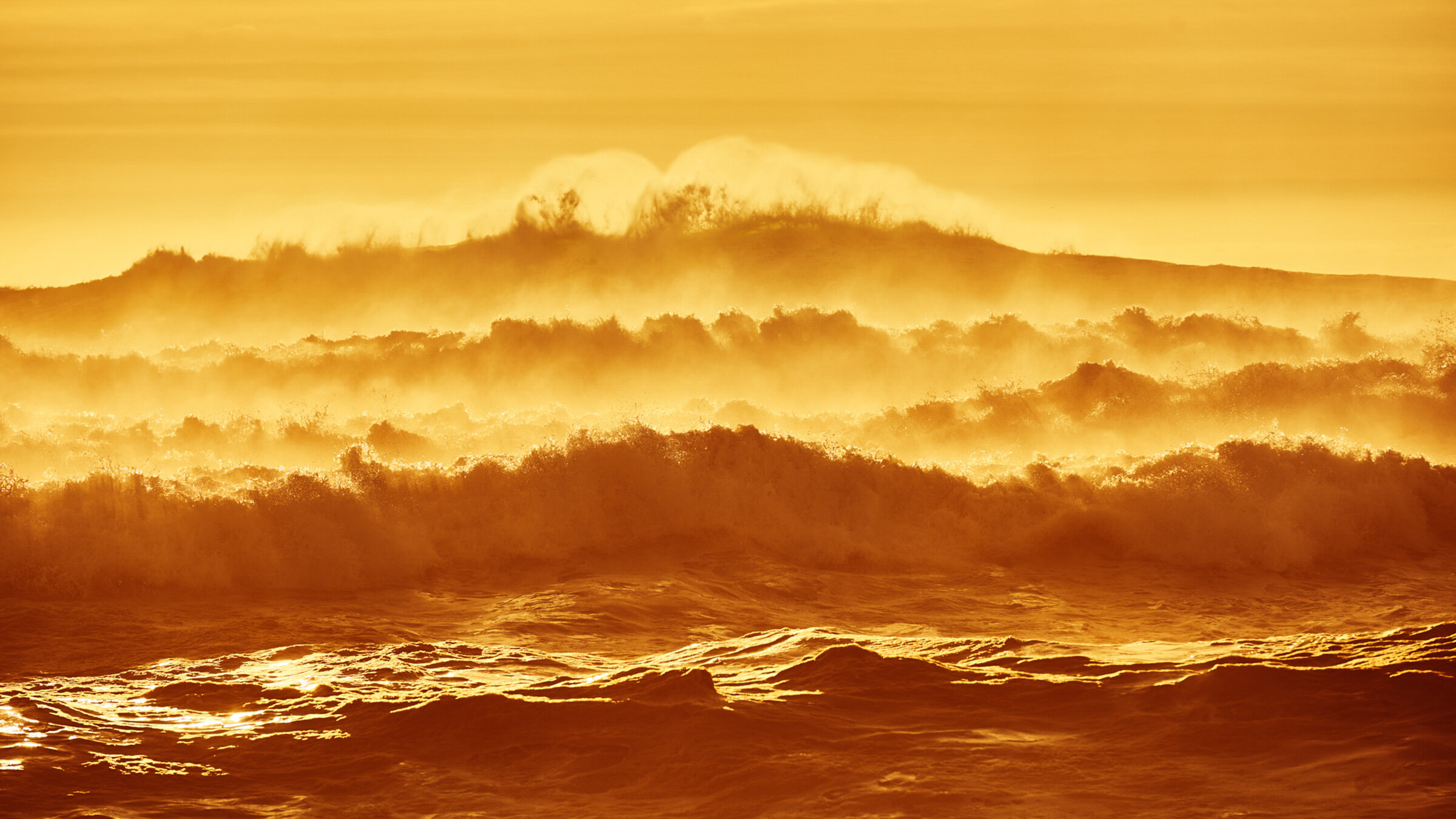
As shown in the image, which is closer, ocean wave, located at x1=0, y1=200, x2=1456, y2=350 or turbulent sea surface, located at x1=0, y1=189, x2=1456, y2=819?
turbulent sea surface, located at x1=0, y1=189, x2=1456, y2=819

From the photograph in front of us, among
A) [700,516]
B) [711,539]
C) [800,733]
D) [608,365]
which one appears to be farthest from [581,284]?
[800,733]

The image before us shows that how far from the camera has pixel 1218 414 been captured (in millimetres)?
15969

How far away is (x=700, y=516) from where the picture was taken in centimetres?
1093

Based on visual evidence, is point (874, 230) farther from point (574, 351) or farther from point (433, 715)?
point (433, 715)

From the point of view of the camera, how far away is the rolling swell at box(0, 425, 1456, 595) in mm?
9625

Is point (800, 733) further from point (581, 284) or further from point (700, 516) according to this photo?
point (581, 284)

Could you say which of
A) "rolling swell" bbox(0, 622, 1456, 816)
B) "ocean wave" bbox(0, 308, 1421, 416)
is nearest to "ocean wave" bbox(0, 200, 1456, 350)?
"ocean wave" bbox(0, 308, 1421, 416)

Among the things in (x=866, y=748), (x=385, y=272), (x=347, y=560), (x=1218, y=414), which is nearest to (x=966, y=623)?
(x=866, y=748)

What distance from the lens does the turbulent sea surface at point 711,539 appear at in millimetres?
5273

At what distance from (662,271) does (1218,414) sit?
10.2 meters

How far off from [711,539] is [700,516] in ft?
0.97

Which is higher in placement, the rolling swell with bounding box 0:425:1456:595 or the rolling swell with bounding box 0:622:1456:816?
the rolling swell with bounding box 0:425:1456:595

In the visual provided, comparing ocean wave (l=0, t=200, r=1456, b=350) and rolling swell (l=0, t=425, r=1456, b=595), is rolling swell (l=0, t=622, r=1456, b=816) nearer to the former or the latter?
rolling swell (l=0, t=425, r=1456, b=595)

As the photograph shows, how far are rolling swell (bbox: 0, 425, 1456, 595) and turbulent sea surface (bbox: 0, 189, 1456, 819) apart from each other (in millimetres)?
38
